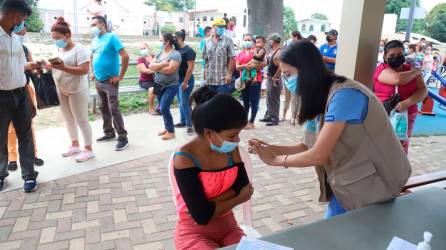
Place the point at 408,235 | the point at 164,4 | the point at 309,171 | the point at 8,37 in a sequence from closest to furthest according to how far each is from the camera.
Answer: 1. the point at 408,235
2. the point at 8,37
3. the point at 309,171
4. the point at 164,4

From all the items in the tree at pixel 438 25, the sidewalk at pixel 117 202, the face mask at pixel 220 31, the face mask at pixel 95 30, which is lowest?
the sidewalk at pixel 117 202

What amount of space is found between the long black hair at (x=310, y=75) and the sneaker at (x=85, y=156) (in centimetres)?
312

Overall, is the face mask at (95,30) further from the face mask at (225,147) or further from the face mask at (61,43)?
the face mask at (225,147)

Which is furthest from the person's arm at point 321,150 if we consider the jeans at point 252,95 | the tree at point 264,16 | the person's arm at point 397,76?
the tree at point 264,16

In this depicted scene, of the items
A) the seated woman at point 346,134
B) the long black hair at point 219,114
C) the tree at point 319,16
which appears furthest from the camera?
the tree at point 319,16

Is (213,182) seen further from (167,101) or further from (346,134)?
(167,101)

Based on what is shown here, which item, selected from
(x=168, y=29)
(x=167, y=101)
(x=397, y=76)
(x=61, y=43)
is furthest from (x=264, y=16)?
(x=397, y=76)

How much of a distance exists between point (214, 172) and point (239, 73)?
4201mm

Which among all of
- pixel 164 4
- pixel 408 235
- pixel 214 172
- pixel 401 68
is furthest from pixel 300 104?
pixel 164 4

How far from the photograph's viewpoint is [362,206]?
1.60 metres

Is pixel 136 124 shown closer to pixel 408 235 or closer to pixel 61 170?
pixel 61 170

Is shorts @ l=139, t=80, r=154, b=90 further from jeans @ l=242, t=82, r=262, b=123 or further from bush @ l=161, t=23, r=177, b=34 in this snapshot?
jeans @ l=242, t=82, r=262, b=123

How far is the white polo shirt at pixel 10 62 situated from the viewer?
2.89 metres

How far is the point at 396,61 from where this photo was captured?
9.94 ft
